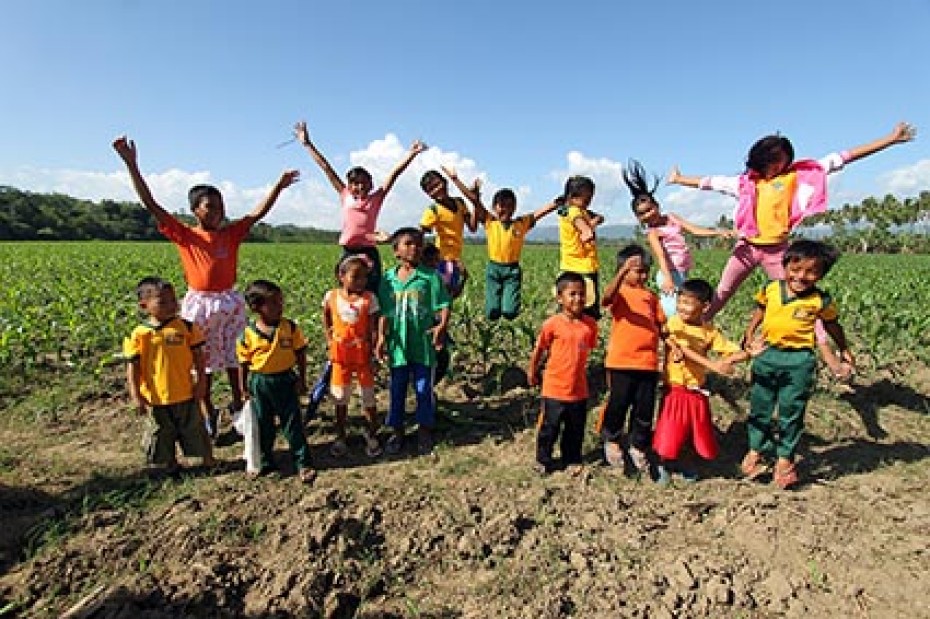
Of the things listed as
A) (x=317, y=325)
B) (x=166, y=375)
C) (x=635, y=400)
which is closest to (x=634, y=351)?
(x=635, y=400)

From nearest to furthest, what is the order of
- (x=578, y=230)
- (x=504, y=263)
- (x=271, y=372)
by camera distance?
(x=271, y=372) < (x=578, y=230) < (x=504, y=263)

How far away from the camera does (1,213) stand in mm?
51938

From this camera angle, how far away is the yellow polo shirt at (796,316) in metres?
3.81

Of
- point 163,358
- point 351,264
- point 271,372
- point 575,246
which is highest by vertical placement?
point 575,246

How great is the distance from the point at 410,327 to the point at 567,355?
4.37ft

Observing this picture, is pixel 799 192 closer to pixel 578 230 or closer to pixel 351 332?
pixel 578 230

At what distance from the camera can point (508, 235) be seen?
5770 mm

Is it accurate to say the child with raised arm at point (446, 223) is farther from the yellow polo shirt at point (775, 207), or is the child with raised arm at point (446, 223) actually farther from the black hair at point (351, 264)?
the yellow polo shirt at point (775, 207)

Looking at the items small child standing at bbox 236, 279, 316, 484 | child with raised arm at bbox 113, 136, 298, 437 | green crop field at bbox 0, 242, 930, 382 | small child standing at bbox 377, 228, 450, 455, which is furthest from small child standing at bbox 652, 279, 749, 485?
child with raised arm at bbox 113, 136, 298, 437

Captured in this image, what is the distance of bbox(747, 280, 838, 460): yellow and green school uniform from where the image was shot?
3824 millimetres

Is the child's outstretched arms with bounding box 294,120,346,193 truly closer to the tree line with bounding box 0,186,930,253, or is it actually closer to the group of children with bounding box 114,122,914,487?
the group of children with bounding box 114,122,914,487

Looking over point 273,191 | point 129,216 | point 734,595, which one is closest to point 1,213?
point 129,216

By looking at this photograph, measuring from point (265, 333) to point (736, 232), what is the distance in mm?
4169

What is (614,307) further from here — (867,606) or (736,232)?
(867,606)
